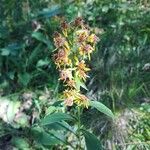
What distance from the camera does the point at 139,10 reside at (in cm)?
441

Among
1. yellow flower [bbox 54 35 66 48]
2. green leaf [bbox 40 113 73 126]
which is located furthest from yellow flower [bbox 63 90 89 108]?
yellow flower [bbox 54 35 66 48]

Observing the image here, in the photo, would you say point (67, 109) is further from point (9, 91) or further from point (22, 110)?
point (9, 91)

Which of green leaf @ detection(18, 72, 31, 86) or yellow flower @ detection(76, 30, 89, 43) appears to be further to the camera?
green leaf @ detection(18, 72, 31, 86)

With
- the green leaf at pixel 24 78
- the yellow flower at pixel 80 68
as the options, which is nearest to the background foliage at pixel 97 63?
the green leaf at pixel 24 78

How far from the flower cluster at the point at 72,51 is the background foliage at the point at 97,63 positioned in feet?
1.80

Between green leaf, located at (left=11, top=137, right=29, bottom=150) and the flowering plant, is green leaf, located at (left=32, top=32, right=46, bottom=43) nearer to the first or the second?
green leaf, located at (left=11, top=137, right=29, bottom=150)

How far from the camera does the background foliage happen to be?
337 centimetres

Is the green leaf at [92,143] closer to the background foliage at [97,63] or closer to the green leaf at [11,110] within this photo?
the background foliage at [97,63]

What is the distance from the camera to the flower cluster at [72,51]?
229cm

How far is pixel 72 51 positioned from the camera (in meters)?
2.33

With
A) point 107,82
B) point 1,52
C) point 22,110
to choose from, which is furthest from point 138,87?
point 1,52

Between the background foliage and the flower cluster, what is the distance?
1.80 feet

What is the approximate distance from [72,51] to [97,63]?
1546 millimetres

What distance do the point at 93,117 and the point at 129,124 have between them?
0.89ft
